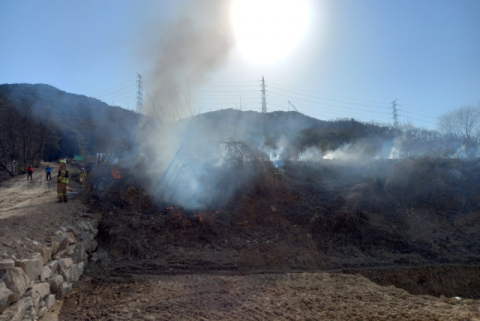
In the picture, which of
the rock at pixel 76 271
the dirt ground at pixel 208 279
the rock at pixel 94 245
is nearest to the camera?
the dirt ground at pixel 208 279

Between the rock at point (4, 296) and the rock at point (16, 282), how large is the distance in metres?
0.11

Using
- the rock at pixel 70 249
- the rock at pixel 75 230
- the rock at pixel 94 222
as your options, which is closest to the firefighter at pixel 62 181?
the rock at pixel 94 222

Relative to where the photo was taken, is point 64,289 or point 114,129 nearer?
point 64,289

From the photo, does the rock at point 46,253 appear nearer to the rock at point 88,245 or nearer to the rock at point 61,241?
the rock at point 61,241

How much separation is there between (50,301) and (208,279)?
10.4ft

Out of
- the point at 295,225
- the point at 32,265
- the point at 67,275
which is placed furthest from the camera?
the point at 295,225

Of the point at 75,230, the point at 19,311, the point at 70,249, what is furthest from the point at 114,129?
the point at 19,311

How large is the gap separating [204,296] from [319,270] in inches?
144

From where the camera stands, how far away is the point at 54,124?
3919 centimetres

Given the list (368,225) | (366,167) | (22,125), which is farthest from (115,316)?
(22,125)

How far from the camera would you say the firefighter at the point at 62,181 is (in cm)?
927

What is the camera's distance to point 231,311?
5.42m

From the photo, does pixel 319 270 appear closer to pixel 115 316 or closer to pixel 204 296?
pixel 204 296

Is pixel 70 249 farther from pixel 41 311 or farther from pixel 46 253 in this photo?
pixel 41 311
